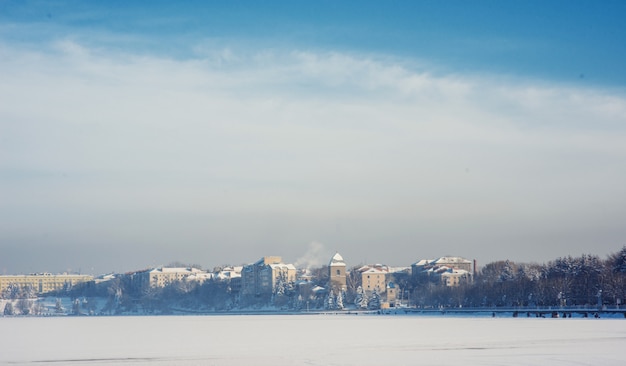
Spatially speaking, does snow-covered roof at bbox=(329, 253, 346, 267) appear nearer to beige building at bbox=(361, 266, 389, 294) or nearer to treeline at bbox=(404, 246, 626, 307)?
beige building at bbox=(361, 266, 389, 294)

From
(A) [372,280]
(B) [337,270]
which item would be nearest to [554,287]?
(B) [337,270]

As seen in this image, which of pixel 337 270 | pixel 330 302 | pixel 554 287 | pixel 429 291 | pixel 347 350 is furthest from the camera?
pixel 337 270

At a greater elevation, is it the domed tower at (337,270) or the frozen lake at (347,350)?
the domed tower at (337,270)

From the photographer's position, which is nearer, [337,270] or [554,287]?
[554,287]

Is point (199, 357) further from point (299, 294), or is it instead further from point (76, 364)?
point (299, 294)

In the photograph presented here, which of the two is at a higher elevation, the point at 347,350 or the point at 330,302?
the point at 330,302

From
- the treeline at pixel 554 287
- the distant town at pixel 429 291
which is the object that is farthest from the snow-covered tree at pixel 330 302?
the treeline at pixel 554 287

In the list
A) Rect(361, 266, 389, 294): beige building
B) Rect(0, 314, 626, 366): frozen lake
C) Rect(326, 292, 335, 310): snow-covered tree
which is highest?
Rect(361, 266, 389, 294): beige building

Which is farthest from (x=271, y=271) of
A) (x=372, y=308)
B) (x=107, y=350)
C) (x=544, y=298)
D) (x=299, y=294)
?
(x=107, y=350)

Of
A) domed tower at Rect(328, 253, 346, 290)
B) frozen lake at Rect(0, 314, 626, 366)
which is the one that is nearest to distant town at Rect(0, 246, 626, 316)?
domed tower at Rect(328, 253, 346, 290)

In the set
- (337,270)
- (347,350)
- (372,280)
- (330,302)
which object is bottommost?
(347,350)

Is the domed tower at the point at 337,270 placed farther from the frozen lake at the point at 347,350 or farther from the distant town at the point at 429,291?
the frozen lake at the point at 347,350

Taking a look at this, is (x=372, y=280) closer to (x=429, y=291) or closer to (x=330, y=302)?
(x=330, y=302)

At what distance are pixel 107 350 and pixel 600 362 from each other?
2121cm
